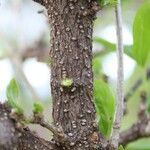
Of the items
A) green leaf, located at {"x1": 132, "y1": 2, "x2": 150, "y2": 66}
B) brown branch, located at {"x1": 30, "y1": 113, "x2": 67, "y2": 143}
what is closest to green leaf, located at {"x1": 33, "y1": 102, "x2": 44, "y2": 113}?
brown branch, located at {"x1": 30, "y1": 113, "x2": 67, "y2": 143}

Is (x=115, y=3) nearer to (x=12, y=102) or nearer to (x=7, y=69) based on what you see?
(x=12, y=102)

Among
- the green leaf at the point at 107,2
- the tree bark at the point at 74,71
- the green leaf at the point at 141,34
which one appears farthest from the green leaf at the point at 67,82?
the green leaf at the point at 141,34

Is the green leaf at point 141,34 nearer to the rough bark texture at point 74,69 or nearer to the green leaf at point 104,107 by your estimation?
the green leaf at point 104,107

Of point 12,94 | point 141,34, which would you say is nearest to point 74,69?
point 12,94

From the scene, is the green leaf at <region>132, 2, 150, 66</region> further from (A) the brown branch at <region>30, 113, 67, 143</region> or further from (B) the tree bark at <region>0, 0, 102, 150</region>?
(A) the brown branch at <region>30, 113, 67, 143</region>

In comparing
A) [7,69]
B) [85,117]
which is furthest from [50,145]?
[7,69]

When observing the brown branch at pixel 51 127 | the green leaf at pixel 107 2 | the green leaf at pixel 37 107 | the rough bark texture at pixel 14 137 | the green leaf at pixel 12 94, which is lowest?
the rough bark texture at pixel 14 137
